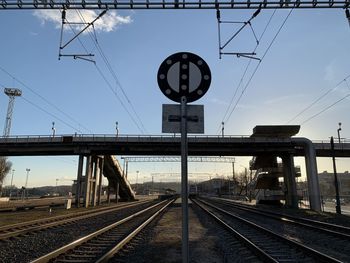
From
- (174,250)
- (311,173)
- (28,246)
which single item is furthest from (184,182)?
(311,173)

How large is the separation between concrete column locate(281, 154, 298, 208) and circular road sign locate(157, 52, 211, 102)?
46.3m

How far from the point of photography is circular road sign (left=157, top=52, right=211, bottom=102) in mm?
5035

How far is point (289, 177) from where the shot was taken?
163 feet

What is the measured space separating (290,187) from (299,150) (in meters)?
5.44

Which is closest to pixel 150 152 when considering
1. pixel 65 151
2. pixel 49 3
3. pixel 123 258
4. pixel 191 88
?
pixel 65 151

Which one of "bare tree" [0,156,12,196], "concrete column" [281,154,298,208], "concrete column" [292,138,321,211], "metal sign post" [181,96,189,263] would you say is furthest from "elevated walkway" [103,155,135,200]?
"metal sign post" [181,96,189,263]

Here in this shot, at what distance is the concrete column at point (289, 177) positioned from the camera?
161ft

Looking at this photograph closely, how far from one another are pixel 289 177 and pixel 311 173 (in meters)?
6.33

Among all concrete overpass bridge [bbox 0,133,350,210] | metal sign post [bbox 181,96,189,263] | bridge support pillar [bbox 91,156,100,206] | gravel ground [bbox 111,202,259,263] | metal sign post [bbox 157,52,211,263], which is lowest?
gravel ground [bbox 111,202,259,263]

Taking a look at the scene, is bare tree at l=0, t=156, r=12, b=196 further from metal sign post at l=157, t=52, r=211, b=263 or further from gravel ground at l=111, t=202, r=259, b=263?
metal sign post at l=157, t=52, r=211, b=263

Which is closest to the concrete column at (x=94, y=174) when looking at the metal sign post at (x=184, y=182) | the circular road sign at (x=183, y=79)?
the circular road sign at (x=183, y=79)

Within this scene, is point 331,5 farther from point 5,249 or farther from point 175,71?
point 5,249

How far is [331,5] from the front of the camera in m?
15.4

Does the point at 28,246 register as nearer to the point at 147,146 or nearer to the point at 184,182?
the point at 184,182
